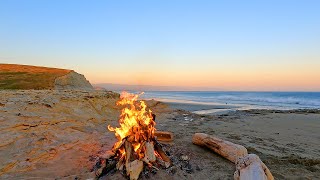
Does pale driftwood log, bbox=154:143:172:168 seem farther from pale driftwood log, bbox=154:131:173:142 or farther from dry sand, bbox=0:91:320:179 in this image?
pale driftwood log, bbox=154:131:173:142

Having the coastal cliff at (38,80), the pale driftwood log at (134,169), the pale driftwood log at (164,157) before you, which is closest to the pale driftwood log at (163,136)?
the pale driftwood log at (164,157)

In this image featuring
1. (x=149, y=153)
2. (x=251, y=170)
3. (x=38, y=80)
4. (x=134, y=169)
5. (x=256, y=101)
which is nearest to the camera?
(x=251, y=170)

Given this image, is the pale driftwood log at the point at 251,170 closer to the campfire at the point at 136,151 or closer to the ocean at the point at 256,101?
the campfire at the point at 136,151

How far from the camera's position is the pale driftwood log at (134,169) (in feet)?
19.5

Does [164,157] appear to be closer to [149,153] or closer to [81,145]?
[149,153]

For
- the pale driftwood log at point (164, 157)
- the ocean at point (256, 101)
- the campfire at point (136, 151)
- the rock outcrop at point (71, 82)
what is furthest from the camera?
the ocean at point (256, 101)

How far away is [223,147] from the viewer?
7863 millimetres

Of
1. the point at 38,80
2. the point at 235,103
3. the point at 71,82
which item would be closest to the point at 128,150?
the point at 38,80

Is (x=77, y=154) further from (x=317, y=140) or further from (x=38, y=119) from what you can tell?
(x=317, y=140)

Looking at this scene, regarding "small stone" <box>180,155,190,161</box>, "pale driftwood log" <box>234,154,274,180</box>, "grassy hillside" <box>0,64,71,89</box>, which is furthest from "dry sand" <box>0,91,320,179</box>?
"grassy hillside" <box>0,64,71,89</box>

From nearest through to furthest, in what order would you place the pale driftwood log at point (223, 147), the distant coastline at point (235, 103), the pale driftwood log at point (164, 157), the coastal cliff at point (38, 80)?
A: the pale driftwood log at point (164, 157) < the pale driftwood log at point (223, 147) < the coastal cliff at point (38, 80) < the distant coastline at point (235, 103)

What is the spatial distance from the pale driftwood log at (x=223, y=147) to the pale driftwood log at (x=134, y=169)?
2839mm

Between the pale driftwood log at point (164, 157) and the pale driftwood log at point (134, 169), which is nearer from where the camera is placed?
the pale driftwood log at point (134, 169)

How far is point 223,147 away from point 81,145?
472 cm
